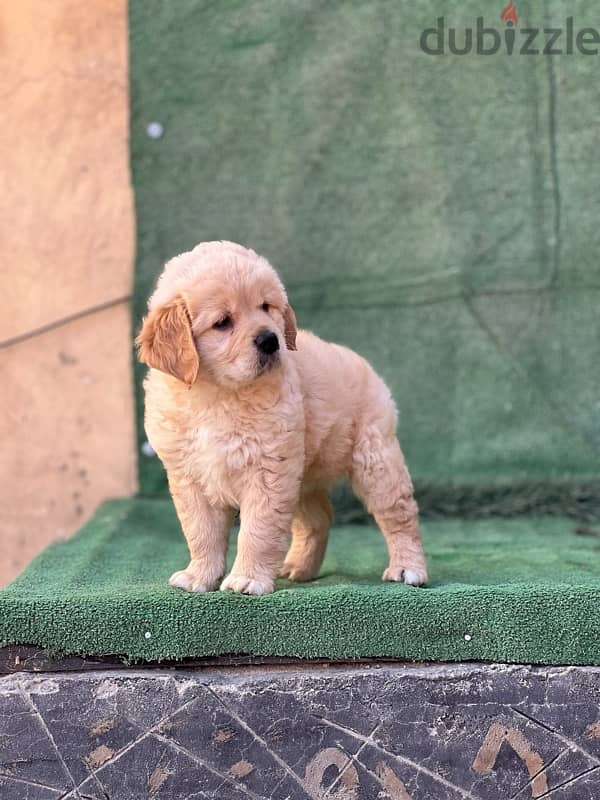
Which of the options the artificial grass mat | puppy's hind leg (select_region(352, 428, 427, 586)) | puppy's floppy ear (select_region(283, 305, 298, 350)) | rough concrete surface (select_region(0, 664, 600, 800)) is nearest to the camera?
rough concrete surface (select_region(0, 664, 600, 800))

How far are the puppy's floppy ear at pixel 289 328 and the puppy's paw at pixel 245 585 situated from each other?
81 centimetres

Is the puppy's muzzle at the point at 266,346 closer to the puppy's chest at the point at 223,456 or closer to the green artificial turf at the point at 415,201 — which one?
the puppy's chest at the point at 223,456

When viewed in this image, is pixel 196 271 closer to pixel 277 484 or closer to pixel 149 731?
pixel 277 484

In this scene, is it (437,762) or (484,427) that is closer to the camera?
(437,762)

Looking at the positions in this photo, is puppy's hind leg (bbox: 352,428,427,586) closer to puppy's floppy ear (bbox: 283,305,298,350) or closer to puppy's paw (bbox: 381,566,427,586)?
puppy's paw (bbox: 381,566,427,586)

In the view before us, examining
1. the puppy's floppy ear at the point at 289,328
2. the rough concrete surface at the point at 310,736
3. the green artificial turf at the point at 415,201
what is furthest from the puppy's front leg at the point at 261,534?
the green artificial turf at the point at 415,201

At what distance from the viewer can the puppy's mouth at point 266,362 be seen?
3303mm

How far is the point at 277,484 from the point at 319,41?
326 centimetres

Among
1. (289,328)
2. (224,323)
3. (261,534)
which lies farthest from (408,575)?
(224,323)

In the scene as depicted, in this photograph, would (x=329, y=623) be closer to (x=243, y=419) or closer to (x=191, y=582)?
(x=191, y=582)

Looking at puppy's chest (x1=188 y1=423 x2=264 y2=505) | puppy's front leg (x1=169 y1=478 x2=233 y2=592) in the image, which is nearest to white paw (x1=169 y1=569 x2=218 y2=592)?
puppy's front leg (x1=169 y1=478 x2=233 y2=592)

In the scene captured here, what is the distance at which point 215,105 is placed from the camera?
19.2 ft

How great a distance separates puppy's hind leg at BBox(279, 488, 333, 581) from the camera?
4172 mm

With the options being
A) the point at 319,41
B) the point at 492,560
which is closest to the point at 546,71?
the point at 319,41
